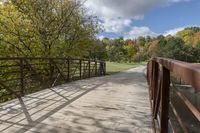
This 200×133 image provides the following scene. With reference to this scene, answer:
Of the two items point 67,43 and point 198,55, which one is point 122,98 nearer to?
point 67,43

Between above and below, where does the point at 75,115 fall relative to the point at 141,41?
below

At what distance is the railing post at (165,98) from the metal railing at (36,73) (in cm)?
426

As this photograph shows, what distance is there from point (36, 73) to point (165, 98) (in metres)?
7.47

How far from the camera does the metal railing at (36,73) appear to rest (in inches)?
273

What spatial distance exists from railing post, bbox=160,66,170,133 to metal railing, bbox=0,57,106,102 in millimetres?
4260

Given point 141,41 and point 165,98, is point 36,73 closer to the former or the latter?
point 165,98

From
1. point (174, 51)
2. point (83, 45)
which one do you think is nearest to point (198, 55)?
point (174, 51)

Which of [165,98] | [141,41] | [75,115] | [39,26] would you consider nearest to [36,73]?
[39,26]

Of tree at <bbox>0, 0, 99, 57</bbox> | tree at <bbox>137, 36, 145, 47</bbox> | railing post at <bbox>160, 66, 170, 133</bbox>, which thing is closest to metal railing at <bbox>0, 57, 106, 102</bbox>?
tree at <bbox>0, 0, 99, 57</bbox>

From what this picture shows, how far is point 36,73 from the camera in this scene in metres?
9.35

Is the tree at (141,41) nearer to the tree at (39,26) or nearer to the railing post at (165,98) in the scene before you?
the tree at (39,26)

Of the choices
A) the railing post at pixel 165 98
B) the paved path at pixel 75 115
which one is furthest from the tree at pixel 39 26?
the railing post at pixel 165 98

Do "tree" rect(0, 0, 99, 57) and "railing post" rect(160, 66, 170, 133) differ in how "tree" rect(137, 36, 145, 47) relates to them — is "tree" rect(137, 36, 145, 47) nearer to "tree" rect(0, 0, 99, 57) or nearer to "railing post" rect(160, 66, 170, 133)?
"tree" rect(0, 0, 99, 57)

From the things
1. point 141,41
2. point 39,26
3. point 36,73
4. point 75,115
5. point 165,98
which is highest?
point 141,41
